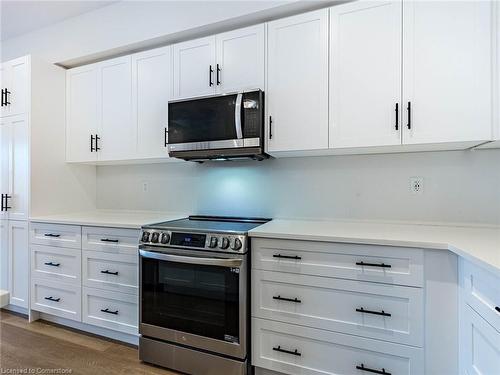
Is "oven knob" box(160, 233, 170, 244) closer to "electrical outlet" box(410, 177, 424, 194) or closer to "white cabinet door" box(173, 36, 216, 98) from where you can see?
"white cabinet door" box(173, 36, 216, 98)

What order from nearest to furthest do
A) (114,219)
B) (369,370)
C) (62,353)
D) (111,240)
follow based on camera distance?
(369,370) < (62,353) < (111,240) < (114,219)

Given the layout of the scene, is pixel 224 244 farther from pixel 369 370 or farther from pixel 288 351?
pixel 369 370

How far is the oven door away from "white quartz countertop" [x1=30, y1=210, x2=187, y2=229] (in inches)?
13.2

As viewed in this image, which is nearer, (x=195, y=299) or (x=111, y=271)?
(x=195, y=299)

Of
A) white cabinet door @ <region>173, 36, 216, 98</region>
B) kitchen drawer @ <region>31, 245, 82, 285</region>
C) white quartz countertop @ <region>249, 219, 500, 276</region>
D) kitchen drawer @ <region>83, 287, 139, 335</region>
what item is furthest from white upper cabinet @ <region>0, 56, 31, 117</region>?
white quartz countertop @ <region>249, 219, 500, 276</region>

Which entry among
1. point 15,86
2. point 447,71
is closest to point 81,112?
point 15,86

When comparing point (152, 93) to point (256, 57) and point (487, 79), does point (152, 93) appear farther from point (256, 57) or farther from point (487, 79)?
point (487, 79)

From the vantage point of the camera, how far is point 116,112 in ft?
8.29

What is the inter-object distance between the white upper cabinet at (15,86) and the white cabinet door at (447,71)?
3100mm

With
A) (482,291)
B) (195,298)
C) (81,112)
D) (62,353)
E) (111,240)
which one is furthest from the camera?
(81,112)

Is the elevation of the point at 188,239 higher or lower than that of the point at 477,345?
higher

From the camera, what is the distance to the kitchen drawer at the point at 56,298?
228cm

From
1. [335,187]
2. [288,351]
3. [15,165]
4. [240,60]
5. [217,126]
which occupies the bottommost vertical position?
[288,351]

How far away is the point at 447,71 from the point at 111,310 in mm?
2807
